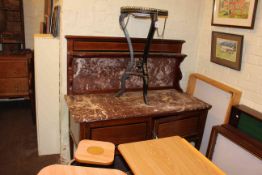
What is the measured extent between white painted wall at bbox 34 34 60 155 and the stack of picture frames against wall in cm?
153

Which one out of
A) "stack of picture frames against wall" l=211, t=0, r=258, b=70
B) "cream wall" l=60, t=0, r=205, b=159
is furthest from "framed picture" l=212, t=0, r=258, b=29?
"cream wall" l=60, t=0, r=205, b=159

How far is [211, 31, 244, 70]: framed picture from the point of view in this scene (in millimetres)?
2104

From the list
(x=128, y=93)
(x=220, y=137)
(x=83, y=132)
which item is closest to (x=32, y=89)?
(x=128, y=93)

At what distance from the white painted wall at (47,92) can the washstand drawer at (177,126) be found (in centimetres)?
107

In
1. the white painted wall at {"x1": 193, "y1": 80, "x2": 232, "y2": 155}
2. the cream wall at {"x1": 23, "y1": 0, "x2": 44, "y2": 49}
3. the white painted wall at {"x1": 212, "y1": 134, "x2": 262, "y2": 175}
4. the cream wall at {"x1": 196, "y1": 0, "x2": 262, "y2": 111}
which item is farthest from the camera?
the cream wall at {"x1": 23, "y1": 0, "x2": 44, "y2": 49}

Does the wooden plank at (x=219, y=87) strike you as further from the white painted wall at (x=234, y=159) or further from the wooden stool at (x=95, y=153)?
the wooden stool at (x=95, y=153)

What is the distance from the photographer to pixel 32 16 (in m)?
3.65

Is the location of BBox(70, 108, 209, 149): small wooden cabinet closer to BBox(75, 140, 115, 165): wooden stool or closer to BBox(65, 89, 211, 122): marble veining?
BBox(65, 89, 211, 122): marble veining

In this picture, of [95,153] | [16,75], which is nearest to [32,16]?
[16,75]

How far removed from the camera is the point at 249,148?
1.79 m

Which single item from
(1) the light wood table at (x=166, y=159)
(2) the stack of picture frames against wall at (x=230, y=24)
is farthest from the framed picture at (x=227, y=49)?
(1) the light wood table at (x=166, y=159)

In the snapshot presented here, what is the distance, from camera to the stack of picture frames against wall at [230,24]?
78.2 inches

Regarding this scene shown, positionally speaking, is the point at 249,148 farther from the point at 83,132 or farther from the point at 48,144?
the point at 48,144

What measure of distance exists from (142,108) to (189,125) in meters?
0.53
